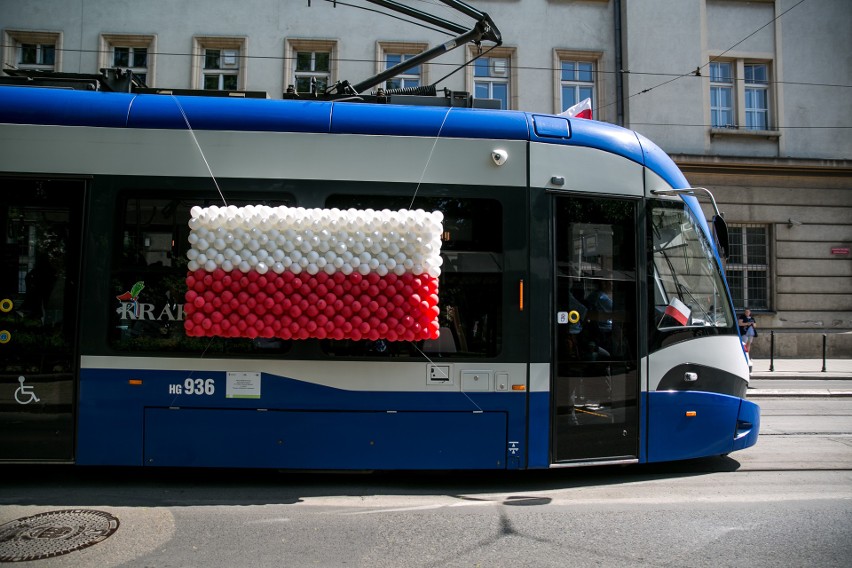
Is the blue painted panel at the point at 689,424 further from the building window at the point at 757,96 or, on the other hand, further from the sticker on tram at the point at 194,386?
the building window at the point at 757,96

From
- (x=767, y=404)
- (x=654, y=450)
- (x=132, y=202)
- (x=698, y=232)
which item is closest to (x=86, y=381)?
(x=132, y=202)

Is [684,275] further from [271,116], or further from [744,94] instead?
[744,94]

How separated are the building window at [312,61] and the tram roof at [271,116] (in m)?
11.8

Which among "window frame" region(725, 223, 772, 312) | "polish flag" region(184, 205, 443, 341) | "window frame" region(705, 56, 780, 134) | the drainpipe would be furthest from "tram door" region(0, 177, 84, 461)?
"window frame" region(705, 56, 780, 134)

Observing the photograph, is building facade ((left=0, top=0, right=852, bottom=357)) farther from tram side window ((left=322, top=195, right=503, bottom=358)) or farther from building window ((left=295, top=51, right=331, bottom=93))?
tram side window ((left=322, top=195, right=503, bottom=358))

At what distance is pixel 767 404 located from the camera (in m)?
10.1

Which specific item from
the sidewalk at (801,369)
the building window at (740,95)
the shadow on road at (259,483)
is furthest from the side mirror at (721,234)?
the building window at (740,95)

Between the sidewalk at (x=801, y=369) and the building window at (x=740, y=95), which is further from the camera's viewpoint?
the building window at (x=740, y=95)

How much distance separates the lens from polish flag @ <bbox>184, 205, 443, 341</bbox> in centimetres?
468

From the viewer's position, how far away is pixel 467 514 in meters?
4.62

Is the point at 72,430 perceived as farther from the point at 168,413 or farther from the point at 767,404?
the point at 767,404

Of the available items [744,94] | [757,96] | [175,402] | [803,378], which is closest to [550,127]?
[175,402]

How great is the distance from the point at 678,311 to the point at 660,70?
13801 mm

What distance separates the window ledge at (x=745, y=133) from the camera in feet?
56.1
